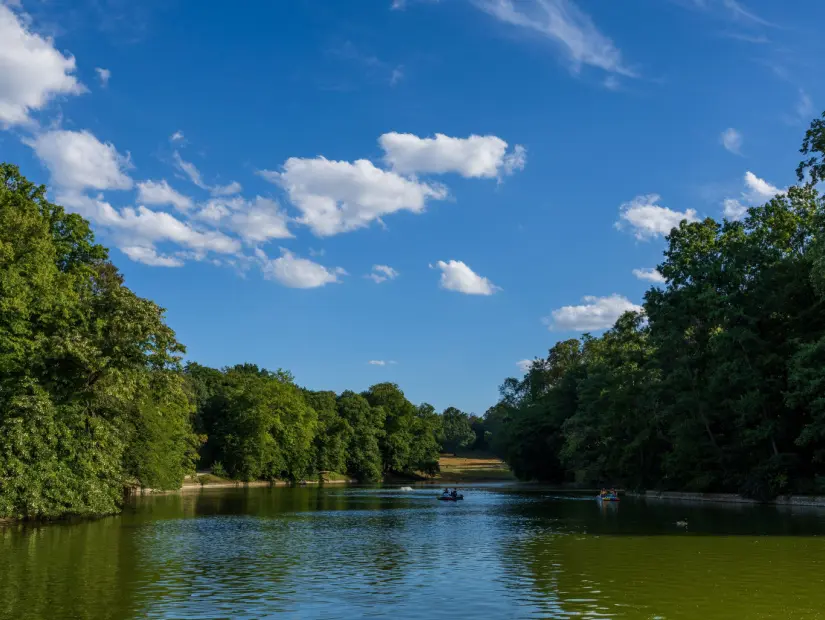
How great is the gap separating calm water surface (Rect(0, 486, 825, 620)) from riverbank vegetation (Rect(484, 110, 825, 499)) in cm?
1242

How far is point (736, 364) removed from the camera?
57875mm

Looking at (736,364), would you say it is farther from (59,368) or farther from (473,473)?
(473,473)

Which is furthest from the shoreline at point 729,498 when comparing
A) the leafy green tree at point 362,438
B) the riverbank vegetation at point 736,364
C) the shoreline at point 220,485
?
the leafy green tree at point 362,438

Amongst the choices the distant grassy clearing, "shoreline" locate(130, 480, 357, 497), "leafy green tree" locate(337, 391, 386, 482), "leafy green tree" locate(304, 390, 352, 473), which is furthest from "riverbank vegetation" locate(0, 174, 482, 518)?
the distant grassy clearing

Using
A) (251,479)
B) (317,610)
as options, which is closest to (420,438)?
(251,479)

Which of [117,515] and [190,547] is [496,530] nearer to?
[190,547]

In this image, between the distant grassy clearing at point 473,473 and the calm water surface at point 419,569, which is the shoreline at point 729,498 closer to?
the calm water surface at point 419,569

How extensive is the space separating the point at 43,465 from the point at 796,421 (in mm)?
52520

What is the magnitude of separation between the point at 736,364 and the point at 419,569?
40.5 m

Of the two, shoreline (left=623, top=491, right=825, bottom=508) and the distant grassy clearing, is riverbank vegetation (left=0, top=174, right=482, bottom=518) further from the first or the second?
the distant grassy clearing

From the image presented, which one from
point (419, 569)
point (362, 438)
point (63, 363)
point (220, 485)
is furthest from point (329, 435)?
point (419, 569)

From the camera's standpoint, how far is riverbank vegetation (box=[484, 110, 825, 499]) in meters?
54.6

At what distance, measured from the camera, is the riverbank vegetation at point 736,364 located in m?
54.6

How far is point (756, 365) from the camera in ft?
191
